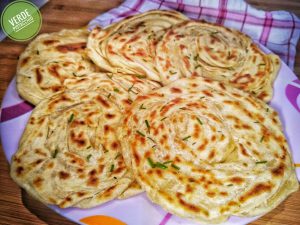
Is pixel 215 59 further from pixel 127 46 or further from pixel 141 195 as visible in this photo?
pixel 141 195

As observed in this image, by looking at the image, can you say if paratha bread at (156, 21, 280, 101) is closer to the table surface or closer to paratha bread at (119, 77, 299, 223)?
paratha bread at (119, 77, 299, 223)

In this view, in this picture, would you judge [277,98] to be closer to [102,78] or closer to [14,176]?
[102,78]

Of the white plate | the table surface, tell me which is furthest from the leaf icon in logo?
the table surface

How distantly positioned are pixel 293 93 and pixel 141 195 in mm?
813

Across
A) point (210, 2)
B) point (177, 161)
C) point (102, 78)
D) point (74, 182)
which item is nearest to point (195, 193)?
point (177, 161)

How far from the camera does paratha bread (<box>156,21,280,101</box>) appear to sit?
5.26 ft

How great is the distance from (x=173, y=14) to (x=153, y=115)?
679 millimetres

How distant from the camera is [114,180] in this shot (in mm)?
1280

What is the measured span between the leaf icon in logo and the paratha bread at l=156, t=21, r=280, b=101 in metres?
0.08

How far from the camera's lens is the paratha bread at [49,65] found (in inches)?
59.9

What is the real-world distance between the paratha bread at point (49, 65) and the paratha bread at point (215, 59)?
12.9 inches

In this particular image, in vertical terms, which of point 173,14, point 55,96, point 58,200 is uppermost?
point 173,14

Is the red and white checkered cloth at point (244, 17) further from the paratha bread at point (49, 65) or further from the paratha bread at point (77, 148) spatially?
the paratha bread at point (77, 148)

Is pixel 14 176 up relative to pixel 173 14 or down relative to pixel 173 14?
down
